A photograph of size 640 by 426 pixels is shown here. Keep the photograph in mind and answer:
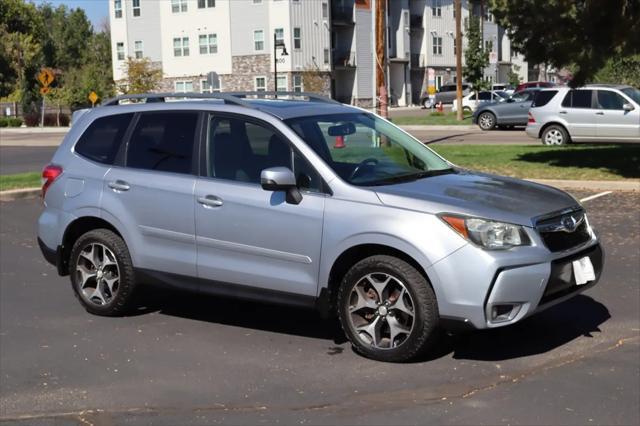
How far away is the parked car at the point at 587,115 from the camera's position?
67.1 ft

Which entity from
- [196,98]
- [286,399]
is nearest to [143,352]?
[286,399]

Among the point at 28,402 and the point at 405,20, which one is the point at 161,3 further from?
the point at 28,402

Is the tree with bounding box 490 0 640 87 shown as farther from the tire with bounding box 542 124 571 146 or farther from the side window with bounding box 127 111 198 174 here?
the side window with bounding box 127 111 198 174

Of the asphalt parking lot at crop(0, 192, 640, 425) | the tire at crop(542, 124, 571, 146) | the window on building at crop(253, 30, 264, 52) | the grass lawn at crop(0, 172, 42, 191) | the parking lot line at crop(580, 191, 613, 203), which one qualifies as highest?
the window on building at crop(253, 30, 264, 52)

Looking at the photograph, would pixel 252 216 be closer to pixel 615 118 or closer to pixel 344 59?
pixel 615 118

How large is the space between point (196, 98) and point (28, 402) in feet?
9.54

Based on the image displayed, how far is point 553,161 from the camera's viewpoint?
17281 mm

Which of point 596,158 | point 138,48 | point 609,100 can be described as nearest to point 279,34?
point 138,48

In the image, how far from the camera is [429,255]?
5363 mm

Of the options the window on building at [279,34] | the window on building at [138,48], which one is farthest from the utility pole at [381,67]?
the window on building at [138,48]

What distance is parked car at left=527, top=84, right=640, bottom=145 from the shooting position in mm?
20453

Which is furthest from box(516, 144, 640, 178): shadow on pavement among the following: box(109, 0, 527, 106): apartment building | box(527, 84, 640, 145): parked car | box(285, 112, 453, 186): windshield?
box(109, 0, 527, 106): apartment building

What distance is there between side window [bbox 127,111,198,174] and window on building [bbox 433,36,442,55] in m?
77.0

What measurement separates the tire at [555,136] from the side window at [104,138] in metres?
16.3
